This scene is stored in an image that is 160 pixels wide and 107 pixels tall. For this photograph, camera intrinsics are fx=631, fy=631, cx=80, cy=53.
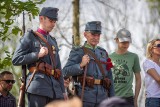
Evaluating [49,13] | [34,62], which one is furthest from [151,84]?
[34,62]

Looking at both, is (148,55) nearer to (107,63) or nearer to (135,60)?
(135,60)

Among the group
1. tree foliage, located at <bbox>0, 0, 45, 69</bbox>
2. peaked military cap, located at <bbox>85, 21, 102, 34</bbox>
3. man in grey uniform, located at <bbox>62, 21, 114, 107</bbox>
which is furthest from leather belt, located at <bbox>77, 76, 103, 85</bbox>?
tree foliage, located at <bbox>0, 0, 45, 69</bbox>

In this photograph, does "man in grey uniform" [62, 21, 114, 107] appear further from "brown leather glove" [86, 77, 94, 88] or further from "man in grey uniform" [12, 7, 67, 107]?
"man in grey uniform" [12, 7, 67, 107]

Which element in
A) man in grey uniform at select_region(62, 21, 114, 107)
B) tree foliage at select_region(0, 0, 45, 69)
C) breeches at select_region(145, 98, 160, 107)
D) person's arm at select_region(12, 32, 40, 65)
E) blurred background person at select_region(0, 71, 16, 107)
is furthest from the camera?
blurred background person at select_region(0, 71, 16, 107)

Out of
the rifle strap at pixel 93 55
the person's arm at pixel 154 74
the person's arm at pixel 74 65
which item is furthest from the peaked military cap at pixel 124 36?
the person's arm at pixel 74 65

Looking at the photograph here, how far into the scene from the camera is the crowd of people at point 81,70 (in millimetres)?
8047

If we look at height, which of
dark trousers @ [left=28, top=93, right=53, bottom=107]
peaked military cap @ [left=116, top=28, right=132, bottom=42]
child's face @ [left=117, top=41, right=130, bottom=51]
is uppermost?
peaked military cap @ [left=116, top=28, right=132, bottom=42]

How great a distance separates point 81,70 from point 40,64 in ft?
2.96

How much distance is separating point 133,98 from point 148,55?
0.74 m

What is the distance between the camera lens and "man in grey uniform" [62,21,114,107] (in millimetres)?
8758

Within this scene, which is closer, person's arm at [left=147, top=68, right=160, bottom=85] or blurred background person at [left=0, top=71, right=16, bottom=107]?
person's arm at [left=147, top=68, right=160, bottom=85]

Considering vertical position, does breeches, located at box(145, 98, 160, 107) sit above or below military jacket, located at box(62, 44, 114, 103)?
below

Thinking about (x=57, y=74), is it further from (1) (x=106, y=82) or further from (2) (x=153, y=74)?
(2) (x=153, y=74)

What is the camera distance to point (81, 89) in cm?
884
